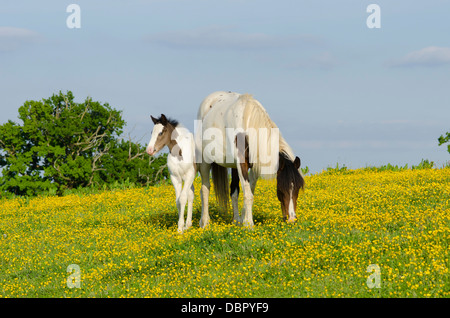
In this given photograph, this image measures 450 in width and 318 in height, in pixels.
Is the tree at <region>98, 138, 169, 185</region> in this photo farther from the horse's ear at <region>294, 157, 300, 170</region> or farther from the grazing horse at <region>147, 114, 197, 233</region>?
the horse's ear at <region>294, 157, 300, 170</region>

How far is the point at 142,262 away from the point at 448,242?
704 centimetres

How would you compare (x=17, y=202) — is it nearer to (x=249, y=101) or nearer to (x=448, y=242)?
(x=249, y=101)

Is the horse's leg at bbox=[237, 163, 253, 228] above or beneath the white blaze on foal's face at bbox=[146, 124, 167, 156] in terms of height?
Result: beneath

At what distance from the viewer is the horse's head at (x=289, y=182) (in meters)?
12.7

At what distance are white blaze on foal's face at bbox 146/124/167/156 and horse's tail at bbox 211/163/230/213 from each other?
5.71ft

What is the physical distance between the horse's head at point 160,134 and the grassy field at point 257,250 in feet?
8.57

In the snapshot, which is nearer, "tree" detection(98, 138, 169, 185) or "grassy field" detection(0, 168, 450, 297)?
"grassy field" detection(0, 168, 450, 297)

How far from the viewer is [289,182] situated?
12.7 m

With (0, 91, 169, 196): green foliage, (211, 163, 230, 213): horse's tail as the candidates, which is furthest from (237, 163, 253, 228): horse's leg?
(0, 91, 169, 196): green foliage

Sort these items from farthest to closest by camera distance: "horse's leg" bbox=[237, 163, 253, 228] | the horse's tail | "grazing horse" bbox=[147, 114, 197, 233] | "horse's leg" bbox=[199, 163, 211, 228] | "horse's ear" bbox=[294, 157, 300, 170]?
the horse's tail, "horse's leg" bbox=[199, 163, 211, 228], "grazing horse" bbox=[147, 114, 197, 233], "horse's leg" bbox=[237, 163, 253, 228], "horse's ear" bbox=[294, 157, 300, 170]

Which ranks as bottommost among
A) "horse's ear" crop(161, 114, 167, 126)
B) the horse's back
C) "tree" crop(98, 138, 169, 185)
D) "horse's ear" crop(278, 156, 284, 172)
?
"tree" crop(98, 138, 169, 185)

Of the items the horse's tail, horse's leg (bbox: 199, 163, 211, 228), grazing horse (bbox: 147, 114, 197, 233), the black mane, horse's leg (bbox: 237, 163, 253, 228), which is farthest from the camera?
the horse's tail

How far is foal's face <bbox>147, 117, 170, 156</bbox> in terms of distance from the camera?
567 inches
